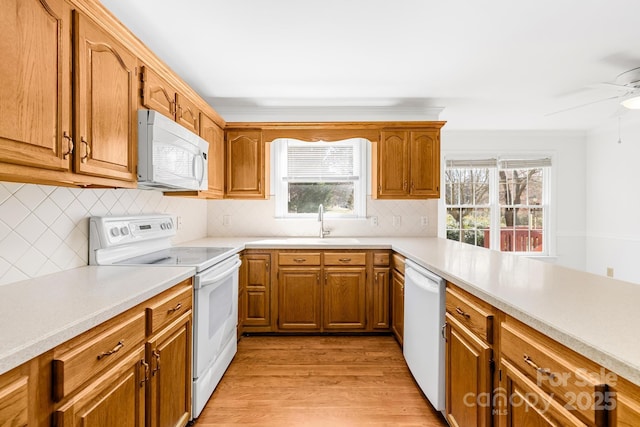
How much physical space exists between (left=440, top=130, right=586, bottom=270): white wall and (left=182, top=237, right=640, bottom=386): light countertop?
11.2 feet

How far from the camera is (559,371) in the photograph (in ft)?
3.02

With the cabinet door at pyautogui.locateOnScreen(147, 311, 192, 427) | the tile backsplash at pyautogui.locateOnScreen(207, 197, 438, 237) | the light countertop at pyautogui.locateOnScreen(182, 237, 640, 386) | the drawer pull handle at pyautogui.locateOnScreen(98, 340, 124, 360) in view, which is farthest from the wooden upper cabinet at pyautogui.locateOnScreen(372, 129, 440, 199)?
the drawer pull handle at pyautogui.locateOnScreen(98, 340, 124, 360)

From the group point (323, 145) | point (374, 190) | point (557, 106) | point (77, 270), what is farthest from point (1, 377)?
point (557, 106)

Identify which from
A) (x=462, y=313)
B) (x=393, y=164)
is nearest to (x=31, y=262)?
(x=462, y=313)

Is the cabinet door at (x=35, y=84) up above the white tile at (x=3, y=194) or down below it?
above

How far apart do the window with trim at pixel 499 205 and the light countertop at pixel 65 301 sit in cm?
443

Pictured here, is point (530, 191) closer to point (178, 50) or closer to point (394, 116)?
point (394, 116)

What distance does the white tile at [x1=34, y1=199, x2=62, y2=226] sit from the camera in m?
1.54

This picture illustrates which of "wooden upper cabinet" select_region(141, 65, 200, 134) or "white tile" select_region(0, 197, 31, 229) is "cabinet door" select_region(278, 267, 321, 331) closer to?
"wooden upper cabinet" select_region(141, 65, 200, 134)

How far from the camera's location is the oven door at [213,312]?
1849mm

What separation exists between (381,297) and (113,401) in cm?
233

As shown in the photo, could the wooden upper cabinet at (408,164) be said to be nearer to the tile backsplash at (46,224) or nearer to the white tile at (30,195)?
the tile backsplash at (46,224)

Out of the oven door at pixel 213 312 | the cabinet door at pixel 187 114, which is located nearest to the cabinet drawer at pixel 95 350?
the oven door at pixel 213 312

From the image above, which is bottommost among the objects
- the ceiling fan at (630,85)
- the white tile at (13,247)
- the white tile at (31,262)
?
the white tile at (31,262)
